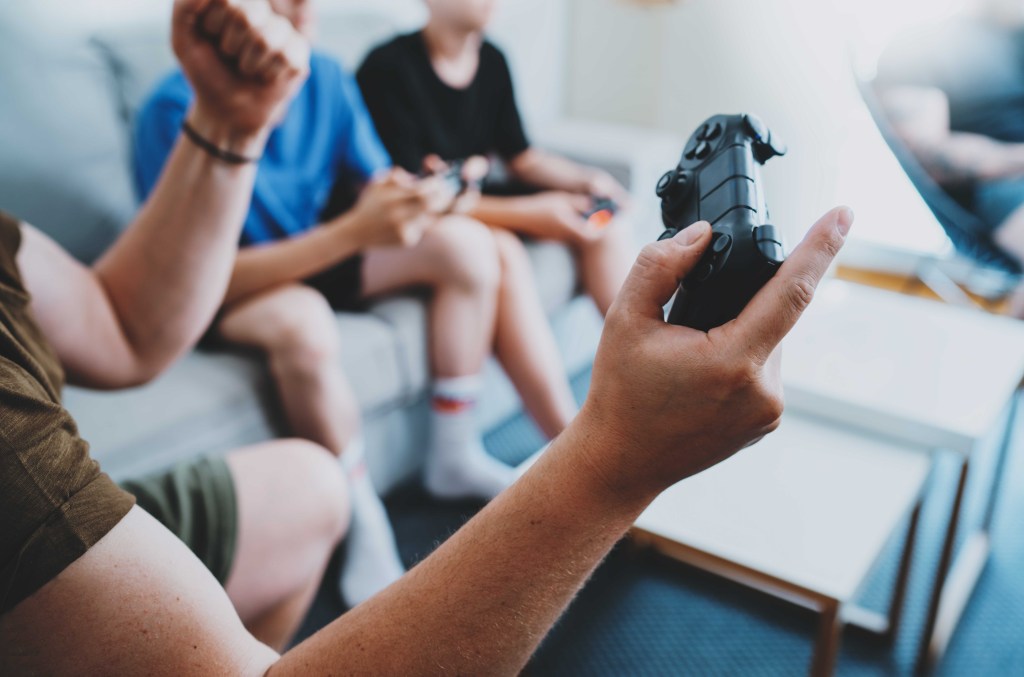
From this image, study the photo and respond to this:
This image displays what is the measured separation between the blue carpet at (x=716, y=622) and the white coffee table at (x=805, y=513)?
24 cm

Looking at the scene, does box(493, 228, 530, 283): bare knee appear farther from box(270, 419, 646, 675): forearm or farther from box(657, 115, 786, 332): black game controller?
box(270, 419, 646, 675): forearm

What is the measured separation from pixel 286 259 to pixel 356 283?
21 cm

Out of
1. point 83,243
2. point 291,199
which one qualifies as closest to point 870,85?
point 291,199

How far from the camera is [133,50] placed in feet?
4.97

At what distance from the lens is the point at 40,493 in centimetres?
45

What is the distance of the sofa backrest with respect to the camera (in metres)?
1.35

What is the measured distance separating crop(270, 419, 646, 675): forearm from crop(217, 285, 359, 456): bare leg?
2.70ft

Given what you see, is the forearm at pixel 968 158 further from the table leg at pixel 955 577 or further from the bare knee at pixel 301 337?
the bare knee at pixel 301 337

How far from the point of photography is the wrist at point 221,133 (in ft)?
2.54

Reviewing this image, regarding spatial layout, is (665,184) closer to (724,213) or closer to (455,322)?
(724,213)

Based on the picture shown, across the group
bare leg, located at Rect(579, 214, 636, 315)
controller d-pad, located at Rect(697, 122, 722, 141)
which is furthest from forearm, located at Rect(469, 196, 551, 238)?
controller d-pad, located at Rect(697, 122, 722, 141)

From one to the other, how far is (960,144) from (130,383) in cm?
180

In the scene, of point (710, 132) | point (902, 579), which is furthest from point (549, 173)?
point (710, 132)

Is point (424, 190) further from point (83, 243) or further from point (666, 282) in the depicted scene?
point (666, 282)
